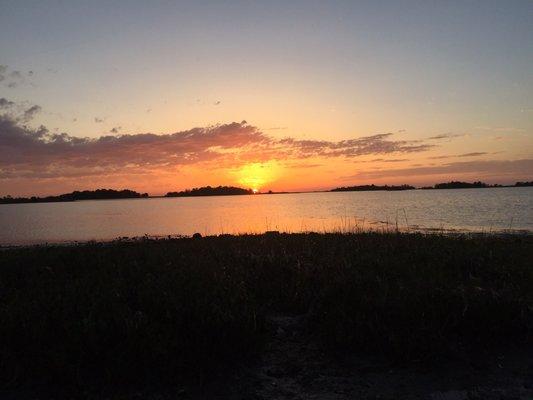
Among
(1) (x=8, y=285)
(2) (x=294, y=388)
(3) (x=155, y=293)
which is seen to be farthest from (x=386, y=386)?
(1) (x=8, y=285)

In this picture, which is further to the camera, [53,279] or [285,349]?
[53,279]

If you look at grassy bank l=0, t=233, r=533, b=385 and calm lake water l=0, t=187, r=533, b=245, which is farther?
calm lake water l=0, t=187, r=533, b=245

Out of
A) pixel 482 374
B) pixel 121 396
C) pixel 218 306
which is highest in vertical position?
pixel 218 306

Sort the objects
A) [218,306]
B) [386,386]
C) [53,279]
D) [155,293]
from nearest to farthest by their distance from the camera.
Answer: [386,386] → [218,306] → [155,293] → [53,279]

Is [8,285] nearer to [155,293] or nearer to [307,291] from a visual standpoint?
[155,293]

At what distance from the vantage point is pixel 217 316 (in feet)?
21.0

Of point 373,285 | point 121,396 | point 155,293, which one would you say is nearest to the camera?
point 121,396

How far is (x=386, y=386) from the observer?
5.41 meters

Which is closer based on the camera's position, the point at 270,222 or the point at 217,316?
the point at 217,316

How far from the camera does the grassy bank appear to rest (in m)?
5.60

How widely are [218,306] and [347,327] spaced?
223 cm

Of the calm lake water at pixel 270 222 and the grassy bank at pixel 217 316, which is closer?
the grassy bank at pixel 217 316

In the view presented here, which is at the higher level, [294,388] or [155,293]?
[155,293]

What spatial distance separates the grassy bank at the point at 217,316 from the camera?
560 cm
